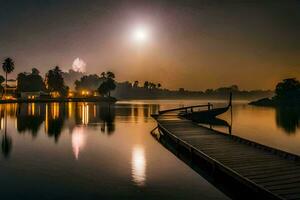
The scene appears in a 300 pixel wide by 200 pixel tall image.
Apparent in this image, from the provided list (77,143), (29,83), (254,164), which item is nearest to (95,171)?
(254,164)

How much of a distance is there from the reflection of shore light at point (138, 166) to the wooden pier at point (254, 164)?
10.2 feet

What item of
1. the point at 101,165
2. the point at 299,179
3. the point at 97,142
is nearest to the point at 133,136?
the point at 97,142

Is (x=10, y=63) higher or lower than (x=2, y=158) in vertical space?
higher

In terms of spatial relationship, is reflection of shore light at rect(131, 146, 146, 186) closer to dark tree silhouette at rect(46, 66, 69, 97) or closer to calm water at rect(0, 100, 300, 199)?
calm water at rect(0, 100, 300, 199)

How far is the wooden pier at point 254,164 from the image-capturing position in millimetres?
11312

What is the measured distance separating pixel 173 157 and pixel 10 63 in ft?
502

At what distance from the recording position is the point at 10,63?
517 feet

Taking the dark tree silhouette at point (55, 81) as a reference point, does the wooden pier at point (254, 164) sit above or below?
below

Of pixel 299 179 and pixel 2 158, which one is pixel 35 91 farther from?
pixel 299 179

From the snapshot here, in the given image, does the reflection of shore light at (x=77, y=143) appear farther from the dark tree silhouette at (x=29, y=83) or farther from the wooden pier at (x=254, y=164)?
the dark tree silhouette at (x=29, y=83)

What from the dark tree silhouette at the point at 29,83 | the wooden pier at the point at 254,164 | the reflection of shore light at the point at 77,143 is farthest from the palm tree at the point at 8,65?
the wooden pier at the point at 254,164

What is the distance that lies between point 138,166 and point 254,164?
23.9ft

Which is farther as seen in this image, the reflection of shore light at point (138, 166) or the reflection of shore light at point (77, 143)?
the reflection of shore light at point (77, 143)

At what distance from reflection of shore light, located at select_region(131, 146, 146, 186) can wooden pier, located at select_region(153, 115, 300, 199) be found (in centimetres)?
310
